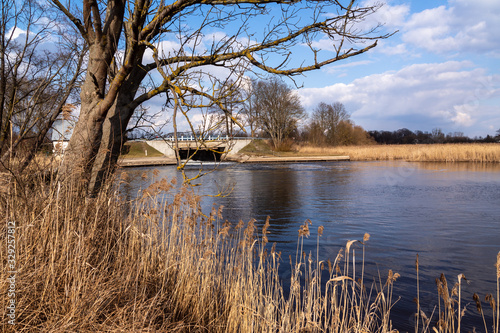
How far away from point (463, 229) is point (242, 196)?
860cm

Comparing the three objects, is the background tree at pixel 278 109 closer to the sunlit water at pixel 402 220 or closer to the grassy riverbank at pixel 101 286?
the sunlit water at pixel 402 220

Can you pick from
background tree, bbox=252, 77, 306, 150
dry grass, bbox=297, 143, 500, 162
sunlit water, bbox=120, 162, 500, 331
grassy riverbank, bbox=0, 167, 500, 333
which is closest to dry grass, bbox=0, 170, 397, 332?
grassy riverbank, bbox=0, 167, 500, 333

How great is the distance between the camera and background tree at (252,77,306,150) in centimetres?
4884

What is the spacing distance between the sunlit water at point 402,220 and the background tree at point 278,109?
28985mm

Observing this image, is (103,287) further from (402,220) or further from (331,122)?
(331,122)

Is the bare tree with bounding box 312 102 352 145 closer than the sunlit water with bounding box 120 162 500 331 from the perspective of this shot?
No

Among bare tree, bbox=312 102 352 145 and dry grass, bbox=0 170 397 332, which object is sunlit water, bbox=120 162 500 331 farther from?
bare tree, bbox=312 102 352 145

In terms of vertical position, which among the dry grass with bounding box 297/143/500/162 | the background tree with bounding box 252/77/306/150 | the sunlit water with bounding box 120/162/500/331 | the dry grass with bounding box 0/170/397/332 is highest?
the background tree with bounding box 252/77/306/150

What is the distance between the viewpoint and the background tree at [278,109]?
48.8 meters

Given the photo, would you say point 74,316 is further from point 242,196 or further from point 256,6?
point 242,196

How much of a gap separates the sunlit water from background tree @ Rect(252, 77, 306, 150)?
28985mm

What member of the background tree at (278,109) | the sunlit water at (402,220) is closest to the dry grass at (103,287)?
the sunlit water at (402,220)

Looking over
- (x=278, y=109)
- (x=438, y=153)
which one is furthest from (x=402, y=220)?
(x=278, y=109)

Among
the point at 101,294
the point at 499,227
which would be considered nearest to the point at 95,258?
the point at 101,294
